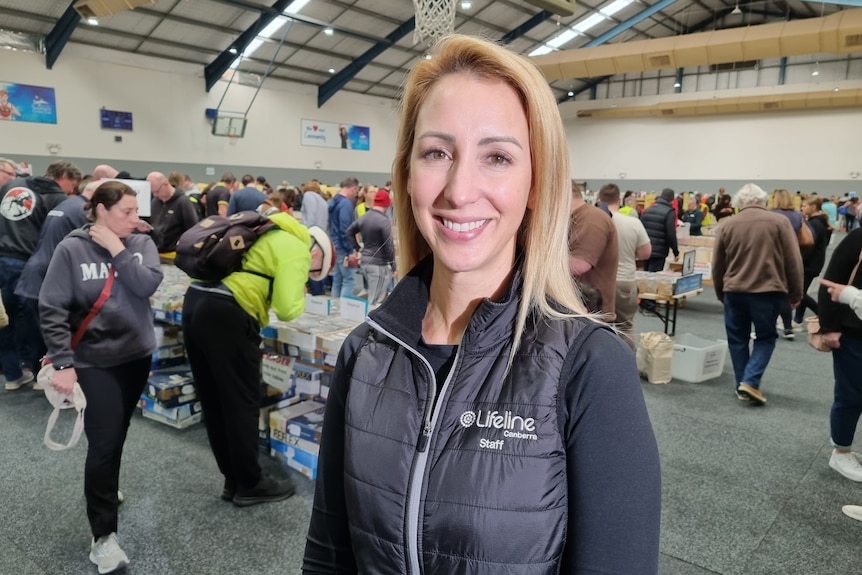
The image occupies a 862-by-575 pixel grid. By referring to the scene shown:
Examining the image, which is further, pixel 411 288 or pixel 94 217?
pixel 94 217

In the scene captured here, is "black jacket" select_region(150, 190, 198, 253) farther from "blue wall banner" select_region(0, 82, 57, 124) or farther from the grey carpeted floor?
"blue wall banner" select_region(0, 82, 57, 124)

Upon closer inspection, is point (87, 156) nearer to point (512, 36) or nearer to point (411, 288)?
point (512, 36)

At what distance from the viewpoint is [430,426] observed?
827 millimetres

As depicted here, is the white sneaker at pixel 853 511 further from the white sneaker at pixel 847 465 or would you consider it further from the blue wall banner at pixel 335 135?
the blue wall banner at pixel 335 135

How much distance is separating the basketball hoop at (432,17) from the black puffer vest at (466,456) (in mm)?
7410

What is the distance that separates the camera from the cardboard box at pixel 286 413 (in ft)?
10.7

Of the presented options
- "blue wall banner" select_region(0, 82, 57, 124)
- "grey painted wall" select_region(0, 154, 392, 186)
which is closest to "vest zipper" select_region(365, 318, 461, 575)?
"grey painted wall" select_region(0, 154, 392, 186)

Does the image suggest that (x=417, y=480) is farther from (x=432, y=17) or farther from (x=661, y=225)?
(x=432, y=17)

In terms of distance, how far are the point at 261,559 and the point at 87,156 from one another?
13803 mm

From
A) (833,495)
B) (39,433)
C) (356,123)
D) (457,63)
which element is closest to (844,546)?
(833,495)

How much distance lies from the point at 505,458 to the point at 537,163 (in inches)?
18.3

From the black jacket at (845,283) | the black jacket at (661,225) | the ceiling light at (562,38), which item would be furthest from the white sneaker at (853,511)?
the ceiling light at (562,38)

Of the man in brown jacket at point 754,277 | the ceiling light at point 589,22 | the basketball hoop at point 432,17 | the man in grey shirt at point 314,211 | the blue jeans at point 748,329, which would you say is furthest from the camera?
the ceiling light at point 589,22

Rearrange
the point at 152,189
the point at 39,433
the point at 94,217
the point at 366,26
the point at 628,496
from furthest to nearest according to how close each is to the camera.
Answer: the point at 366,26 → the point at 152,189 → the point at 39,433 → the point at 94,217 → the point at 628,496
